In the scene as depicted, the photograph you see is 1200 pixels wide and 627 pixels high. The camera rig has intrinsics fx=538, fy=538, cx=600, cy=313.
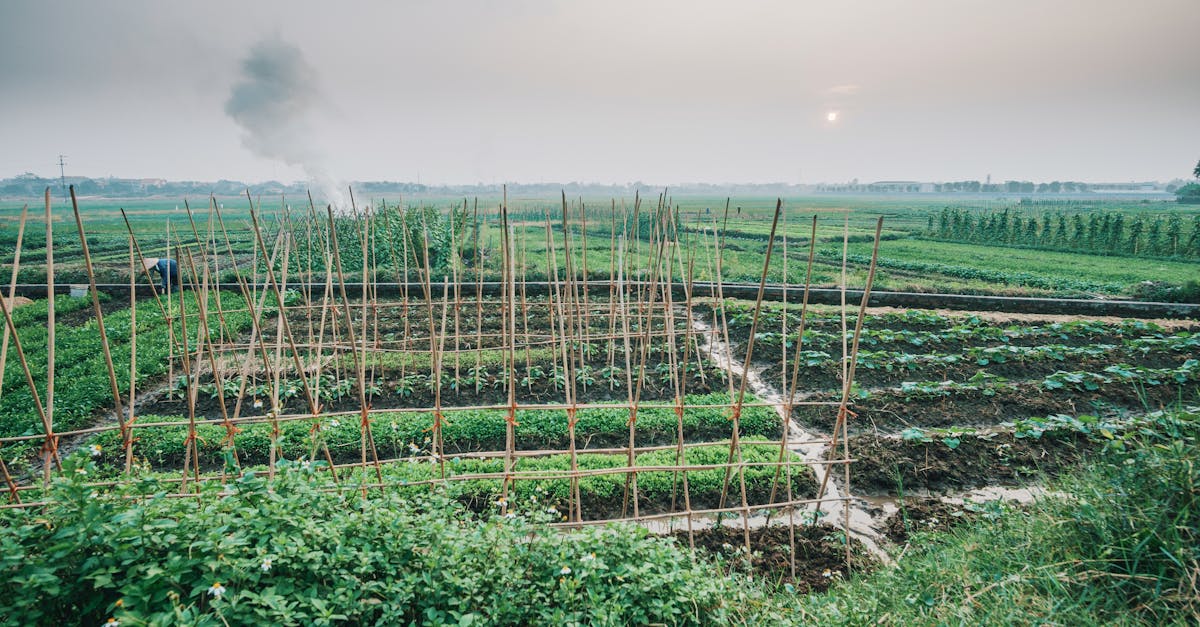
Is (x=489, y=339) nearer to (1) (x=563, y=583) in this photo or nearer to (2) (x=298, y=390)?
(2) (x=298, y=390)

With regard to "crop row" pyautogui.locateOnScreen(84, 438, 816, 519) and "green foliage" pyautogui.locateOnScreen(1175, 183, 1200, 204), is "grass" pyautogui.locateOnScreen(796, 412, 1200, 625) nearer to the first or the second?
"crop row" pyautogui.locateOnScreen(84, 438, 816, 519)

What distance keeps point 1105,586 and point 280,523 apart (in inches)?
179

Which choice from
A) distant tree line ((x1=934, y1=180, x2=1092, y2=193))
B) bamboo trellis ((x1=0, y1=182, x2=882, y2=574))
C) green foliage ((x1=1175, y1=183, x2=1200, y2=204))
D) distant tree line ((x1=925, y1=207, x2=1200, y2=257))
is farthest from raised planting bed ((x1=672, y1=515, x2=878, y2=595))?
distant tree line ((x1=934, y1=180, x2=1092, y2=193))

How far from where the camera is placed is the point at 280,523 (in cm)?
270

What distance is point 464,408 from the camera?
4.70m

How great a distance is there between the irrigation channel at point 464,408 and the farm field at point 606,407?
0.14 feet

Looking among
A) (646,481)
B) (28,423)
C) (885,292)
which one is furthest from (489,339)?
(885,292)

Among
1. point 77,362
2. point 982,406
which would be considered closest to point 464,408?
point 982,406

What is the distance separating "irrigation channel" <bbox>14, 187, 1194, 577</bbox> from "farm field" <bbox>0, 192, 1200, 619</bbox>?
0.14ft

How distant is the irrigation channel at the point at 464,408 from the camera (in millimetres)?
4207

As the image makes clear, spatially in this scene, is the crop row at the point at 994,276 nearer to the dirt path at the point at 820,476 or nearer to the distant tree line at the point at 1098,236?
the distant tree line at the point at 1098,236

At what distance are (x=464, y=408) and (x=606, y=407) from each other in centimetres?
148

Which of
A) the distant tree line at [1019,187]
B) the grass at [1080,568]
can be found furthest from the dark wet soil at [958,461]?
the distant tree line at [1019,187]

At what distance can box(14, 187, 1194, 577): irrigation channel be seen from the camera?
4207mm
